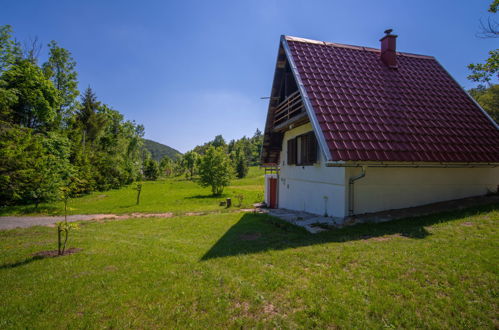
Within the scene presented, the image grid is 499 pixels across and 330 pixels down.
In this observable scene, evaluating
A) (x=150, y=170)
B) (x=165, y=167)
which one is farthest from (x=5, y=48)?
(x=165, y=167)

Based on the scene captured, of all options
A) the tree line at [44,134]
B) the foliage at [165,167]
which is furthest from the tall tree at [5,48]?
the foliage at [165,167]

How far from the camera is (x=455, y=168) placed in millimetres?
9562

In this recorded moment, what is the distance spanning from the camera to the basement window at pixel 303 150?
10.7 metres

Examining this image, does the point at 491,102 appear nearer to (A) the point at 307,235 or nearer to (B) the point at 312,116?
(B) the point at 312,116

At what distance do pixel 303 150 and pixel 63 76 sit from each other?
32699mm

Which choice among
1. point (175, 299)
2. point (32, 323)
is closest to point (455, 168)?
point (175, 299)

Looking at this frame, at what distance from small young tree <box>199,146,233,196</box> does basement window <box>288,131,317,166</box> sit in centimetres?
1571

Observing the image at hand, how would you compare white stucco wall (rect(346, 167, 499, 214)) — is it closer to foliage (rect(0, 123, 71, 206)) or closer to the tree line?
the tree line

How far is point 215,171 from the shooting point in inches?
1103

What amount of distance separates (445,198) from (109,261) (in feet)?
39.0

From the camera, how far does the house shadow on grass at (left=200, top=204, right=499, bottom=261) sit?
6276mm

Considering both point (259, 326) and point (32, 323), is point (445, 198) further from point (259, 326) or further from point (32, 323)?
point (32, 323)

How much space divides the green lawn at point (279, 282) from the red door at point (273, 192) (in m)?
9.88

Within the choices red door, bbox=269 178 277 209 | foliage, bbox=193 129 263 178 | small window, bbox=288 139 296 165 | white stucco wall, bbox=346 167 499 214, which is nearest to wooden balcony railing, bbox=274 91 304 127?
small window, bbox=288 139 296 165
